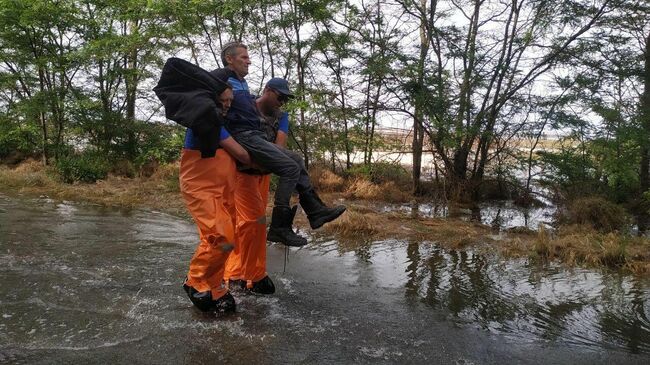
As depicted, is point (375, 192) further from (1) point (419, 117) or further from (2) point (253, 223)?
(2) point (253, 223)

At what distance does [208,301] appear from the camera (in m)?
3.73

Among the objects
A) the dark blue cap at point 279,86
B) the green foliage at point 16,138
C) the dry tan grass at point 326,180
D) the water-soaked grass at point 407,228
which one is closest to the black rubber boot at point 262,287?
the dark blue cap at point 279,86

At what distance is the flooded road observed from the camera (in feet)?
10.7

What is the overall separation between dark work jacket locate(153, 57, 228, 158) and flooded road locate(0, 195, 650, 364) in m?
1.39

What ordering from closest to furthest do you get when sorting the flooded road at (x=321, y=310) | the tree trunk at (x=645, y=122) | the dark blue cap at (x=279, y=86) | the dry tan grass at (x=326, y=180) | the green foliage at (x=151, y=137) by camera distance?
the flooded road at (x=321, y=310) < the dark blue cap at (x=279, y=86) < the tree trunk at (x=645, y=122) < the dry tan grass at (x=326, y=180) < the green foliage at (x=151, y=137)

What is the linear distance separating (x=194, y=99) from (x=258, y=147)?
686mm

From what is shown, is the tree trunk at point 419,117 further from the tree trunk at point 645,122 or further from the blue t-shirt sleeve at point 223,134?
the blue t-shirt sleeve at point 223,134

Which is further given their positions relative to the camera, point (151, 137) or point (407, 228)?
point (151, 137)

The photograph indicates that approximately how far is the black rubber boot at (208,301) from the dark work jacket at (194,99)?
1028mm

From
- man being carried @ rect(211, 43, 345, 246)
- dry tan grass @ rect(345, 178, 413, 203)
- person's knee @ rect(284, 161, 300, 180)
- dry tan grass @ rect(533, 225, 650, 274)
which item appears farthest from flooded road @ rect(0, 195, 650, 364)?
dry tan grass @ rect(345, 178, 413, 203)

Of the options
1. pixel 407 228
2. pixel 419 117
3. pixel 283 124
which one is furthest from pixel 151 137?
pixel 283 124

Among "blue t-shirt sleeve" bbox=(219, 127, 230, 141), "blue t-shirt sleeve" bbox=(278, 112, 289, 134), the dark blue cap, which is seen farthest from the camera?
"blue t-shirt sleeve" bbox=(278, 112, 289, 134)

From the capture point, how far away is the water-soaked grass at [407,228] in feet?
20.6

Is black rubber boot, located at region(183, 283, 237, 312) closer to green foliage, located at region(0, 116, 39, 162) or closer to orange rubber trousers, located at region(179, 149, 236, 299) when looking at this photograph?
orange rubber trousers, located at region(179, 149, 236, 299)
